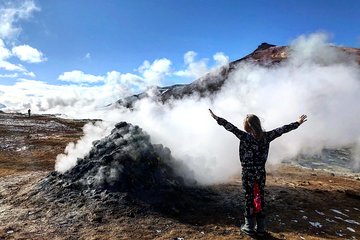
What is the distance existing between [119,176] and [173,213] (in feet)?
5.31

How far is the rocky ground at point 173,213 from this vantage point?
7.03 meters

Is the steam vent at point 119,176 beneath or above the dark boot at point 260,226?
above

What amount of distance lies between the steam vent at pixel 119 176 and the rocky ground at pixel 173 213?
5 cm

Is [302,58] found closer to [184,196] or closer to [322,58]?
[322,58]

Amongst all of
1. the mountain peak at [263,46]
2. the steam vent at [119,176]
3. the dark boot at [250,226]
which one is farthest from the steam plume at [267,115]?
the mountain peak at [263,46]

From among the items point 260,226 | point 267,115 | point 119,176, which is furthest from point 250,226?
point 267,115

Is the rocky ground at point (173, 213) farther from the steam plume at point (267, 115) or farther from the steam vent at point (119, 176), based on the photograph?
the steam plume at point (267, 115)

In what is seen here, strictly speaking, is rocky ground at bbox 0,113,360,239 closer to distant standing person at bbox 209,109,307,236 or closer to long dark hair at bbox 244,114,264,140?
distant standing person at bbox 209,109,307,236

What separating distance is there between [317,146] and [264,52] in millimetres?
87695

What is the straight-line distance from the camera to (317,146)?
67.7 ft

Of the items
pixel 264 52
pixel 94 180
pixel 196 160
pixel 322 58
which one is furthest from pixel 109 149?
pixel 264 52

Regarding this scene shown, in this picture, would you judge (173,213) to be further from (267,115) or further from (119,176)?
(267,115)

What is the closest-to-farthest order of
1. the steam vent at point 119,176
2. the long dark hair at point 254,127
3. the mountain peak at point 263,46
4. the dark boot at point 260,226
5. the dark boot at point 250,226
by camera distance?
1. the long dark hair at point 254,127
2. the dark boot at point 260,226
3. the dark boot at point 250,226
4. the steam vent at point 119,176
5. the mountain peak at point 263,46

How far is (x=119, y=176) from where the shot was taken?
8727mm
